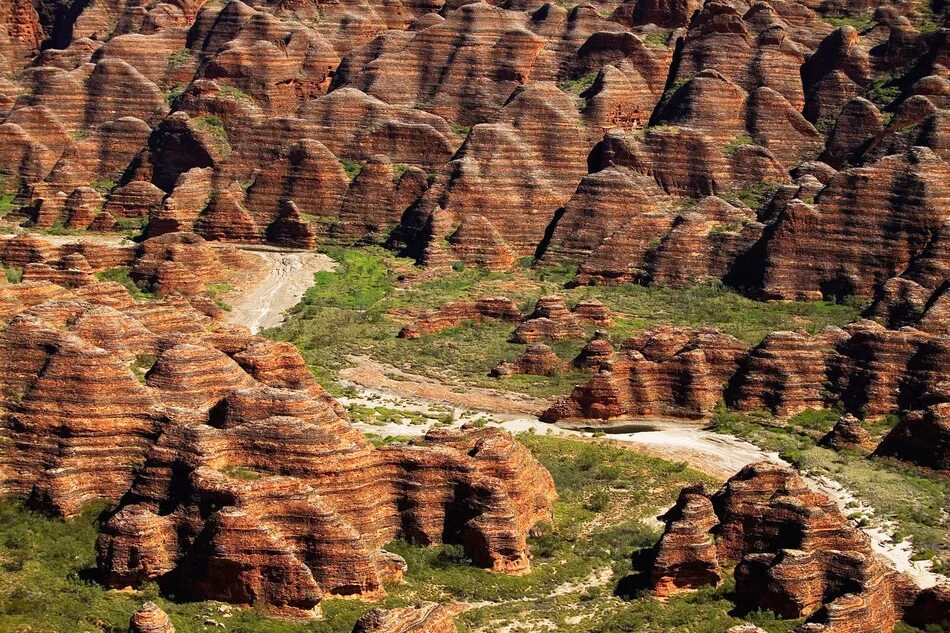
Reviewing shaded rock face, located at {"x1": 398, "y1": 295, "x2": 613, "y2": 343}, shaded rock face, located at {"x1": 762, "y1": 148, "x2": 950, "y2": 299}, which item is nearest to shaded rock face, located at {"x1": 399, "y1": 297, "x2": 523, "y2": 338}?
shaded rock face, located at {"x1": 398, "y1": 295, "x2": 613, "y2": 343}

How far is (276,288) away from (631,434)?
27064 mm

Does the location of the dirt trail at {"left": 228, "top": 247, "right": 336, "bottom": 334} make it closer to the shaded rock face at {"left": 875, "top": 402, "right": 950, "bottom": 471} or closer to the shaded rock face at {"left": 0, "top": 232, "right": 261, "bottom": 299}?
the shaded rock face at {"left": 0, "top": 232, "right": 261, "bottom": 299}

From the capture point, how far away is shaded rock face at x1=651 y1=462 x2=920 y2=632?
41.0 meters

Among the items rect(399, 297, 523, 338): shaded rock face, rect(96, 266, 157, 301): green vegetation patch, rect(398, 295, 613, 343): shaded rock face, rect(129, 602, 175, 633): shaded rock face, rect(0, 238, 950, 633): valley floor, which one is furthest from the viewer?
rect(96, 266, 157, 301): green vegetation patch

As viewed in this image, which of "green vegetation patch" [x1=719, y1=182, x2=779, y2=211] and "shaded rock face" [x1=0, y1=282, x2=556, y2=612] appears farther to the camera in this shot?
"green vegetation patch" [x1=719, y1=182, x2=779, y2=211]

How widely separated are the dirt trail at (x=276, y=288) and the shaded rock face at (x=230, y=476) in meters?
25.7

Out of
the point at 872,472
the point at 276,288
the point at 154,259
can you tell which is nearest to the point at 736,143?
the point at 276,288

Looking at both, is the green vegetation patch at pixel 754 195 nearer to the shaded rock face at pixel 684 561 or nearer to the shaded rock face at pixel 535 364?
the shaded rock face at pixel 535 364

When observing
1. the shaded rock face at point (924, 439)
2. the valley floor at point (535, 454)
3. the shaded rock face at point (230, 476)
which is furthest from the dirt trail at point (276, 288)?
the shaded rock face at point (924, 439)

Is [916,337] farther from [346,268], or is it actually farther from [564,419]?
[346,268]

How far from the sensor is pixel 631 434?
196ft

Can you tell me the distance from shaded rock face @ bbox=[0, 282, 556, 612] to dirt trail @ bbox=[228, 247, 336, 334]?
84.5ft

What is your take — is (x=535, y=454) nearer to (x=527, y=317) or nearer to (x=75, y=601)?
(x=75, y=601)

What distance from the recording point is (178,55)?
116 metres
